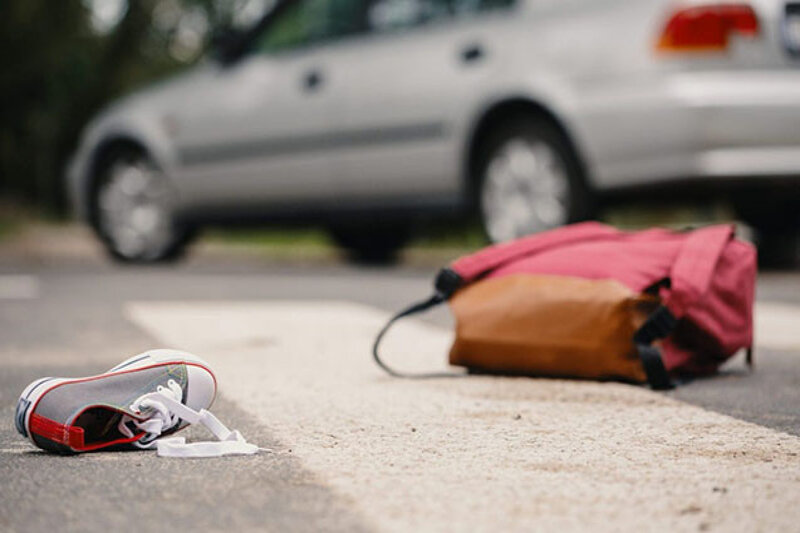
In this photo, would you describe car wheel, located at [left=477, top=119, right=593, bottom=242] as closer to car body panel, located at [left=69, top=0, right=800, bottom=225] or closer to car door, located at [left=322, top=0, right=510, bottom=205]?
car body panel, located at [left=69, top=0, right=800, bottom=225]

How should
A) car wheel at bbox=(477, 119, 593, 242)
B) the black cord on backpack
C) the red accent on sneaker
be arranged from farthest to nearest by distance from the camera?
car wheel at bbox=(477, 119, 593, 242)
the black cord on backpack
the red accent on sneaker

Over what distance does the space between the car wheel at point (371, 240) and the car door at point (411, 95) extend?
1.43 m

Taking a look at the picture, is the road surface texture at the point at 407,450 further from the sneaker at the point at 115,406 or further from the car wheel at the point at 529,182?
the car wheel at the point at 529,182

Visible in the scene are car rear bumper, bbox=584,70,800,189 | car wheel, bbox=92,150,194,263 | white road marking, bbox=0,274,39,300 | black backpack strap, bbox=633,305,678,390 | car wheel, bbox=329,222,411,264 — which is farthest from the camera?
car wheel, bbox=329,222,411,264

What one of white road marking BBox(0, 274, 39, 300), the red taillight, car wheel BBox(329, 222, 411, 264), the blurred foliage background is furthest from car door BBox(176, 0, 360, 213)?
the blurred foliage background

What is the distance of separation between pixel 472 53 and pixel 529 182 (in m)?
0.67

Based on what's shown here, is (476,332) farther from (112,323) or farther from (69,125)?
(69,125)

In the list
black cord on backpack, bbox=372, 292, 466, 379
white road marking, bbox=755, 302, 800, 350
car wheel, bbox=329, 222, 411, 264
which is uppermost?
black cord on backpack, bbox=372, 292, 466, 379

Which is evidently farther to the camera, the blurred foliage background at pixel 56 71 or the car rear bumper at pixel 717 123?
the blurred foliage background at pixel 56 71

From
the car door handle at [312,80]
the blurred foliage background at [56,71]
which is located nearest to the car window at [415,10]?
the car door handle at [312,80]

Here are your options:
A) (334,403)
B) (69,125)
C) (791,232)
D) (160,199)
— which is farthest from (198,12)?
(334,403)

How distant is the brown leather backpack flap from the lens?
11.0ft

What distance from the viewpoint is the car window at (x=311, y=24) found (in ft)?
24.3

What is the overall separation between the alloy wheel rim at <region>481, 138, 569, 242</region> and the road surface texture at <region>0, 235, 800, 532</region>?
179 centimetres
